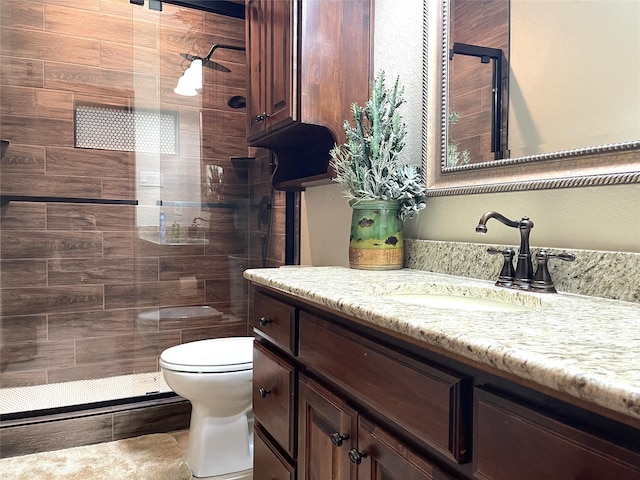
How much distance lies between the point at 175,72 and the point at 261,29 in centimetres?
107

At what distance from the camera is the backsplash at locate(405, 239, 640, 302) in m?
0.88

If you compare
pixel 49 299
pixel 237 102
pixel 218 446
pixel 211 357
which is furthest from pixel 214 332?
pixel 237 102

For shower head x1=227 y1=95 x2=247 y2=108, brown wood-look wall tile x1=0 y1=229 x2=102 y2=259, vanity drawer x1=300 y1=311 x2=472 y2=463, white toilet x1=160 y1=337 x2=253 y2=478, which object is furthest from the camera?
shower head x1=227 y1=95 x2=247 y2=108

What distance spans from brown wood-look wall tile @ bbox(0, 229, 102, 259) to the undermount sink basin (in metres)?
2.22

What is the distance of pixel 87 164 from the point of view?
9.08 feet

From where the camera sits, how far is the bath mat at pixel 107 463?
193cm

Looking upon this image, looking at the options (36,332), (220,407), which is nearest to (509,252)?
→ (220,407)

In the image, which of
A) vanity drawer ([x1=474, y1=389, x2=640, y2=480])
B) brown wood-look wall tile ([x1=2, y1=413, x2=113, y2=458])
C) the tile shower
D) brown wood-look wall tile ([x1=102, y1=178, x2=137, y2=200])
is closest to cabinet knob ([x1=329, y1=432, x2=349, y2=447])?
vanity drawer ([x1=474, y1=389, x2=640, y2=480])

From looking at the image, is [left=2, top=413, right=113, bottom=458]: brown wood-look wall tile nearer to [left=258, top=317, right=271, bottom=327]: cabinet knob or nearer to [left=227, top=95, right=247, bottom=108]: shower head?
[left=258, top=317, right=271, bottom=327]: cabinet knob

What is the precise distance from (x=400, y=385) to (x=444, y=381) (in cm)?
11

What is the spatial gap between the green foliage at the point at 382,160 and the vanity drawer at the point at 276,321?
0.41m

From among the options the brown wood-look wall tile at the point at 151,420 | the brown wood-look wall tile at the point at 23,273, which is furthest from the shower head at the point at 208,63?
the brown wood-look wall tile at the point at 151,420

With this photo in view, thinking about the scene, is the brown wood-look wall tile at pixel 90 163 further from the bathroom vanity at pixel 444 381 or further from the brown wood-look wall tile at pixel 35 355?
the bathroom vanity at pixel 444 381

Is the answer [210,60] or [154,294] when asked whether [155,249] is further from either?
[210,60]
